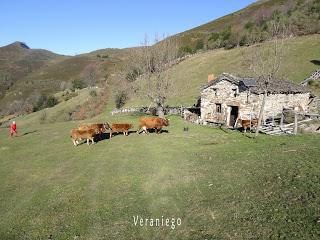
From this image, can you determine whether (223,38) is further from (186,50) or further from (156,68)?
(156,68)

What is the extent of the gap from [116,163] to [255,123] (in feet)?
51.1

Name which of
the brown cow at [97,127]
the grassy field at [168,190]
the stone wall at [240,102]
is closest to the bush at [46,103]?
the stone wall at [240,102]

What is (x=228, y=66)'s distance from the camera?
244 feet

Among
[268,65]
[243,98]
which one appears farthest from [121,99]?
[243,98]

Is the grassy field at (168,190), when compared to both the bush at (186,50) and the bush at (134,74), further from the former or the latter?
the bush at (186,50)

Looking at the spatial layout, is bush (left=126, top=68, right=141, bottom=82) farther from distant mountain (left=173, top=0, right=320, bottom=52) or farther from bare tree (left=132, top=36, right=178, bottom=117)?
distant mountain (left=173, top=0, right=320, bottom=52)

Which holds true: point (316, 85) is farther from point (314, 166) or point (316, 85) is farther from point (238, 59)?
point (314, 166)

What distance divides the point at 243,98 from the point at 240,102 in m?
0.55

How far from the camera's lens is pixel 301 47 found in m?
72.0

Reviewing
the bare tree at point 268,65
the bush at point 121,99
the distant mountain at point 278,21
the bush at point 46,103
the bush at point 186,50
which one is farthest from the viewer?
the bush at point 186,50

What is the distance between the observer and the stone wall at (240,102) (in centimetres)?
3744

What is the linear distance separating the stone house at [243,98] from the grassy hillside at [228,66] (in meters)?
13.0

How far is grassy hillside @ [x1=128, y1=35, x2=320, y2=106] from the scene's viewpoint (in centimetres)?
6062

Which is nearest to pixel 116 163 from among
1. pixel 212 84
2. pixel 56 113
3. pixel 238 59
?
pixel 212 84
